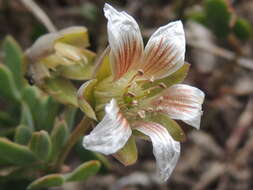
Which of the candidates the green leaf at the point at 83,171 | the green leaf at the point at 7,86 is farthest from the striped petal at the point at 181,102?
the green leaf at the point at 7,86

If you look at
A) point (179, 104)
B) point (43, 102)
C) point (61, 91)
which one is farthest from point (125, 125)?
point (43, 102)

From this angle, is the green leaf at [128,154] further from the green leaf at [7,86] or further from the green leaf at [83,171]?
the green leaf at [7,86]

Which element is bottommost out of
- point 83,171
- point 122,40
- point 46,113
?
point 83,171

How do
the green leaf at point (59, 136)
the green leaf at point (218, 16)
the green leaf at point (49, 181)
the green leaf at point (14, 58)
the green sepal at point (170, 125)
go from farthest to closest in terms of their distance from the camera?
1. the green leaf at point (218, 16)
2. the green leaf at point (14, 58)
3. the green leaf at point (59, 136)
4. the green leaf at point (49, 181)
5. the green sepal at point (170, 125)

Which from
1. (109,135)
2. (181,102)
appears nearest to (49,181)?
(109,135)

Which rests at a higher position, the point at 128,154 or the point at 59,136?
the point at 128,154

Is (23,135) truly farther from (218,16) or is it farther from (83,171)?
(218,16)

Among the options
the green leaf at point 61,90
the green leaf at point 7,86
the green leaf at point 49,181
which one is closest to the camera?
the green leaf at point 49,181

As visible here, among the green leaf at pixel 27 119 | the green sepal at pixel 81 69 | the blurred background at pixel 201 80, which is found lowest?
the blurred background at pixel 201 80
